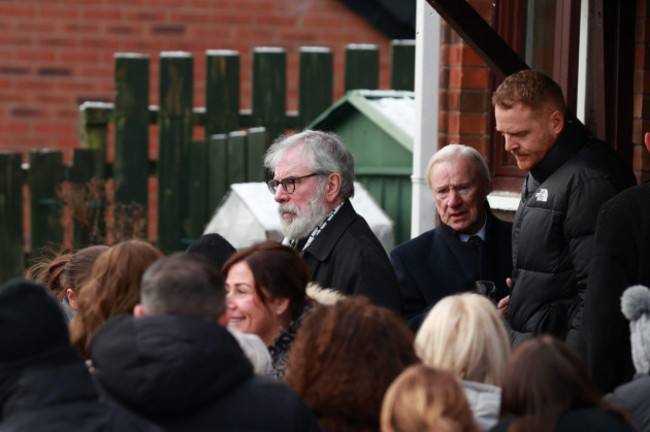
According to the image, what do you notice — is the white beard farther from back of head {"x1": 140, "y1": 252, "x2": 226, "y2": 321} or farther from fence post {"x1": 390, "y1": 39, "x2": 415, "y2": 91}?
fence post {"x1": 390, "y1": 39, "x2": 415, "y2": 91}

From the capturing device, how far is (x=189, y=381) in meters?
2.94

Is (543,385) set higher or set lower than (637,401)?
higher

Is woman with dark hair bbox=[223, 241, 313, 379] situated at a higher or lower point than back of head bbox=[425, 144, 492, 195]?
lower

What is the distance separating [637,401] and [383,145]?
5.37 meters

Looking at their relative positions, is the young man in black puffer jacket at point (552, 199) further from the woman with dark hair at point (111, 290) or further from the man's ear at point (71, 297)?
the man's ear at point (71, 297)

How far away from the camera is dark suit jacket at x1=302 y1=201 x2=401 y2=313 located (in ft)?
14.6

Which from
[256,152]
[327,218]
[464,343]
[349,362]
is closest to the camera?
[349,362]

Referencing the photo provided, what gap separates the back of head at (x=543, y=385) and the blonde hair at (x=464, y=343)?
1.24 ft

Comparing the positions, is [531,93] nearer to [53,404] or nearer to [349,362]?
[349,362]

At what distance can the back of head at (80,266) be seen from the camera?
4.41m

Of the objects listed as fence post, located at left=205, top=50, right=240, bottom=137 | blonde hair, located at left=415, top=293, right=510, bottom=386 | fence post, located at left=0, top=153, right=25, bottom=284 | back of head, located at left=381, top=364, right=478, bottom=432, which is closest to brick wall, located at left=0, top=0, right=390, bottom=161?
fence post, located at left=205, top=50, right=240, bottom=137

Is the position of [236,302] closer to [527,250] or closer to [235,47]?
[527,250]

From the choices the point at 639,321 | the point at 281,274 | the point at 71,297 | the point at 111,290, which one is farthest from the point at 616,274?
the point at 71,297

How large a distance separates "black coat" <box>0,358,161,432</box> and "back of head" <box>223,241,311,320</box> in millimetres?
1098
